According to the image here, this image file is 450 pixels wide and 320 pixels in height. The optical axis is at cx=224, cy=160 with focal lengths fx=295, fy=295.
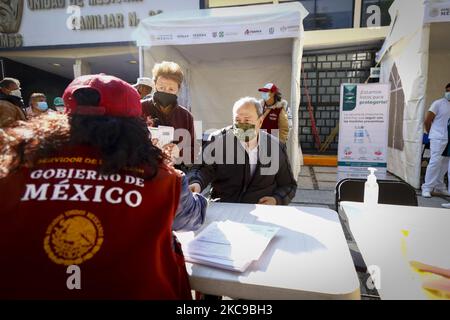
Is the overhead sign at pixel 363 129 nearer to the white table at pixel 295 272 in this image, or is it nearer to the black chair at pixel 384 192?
the black chair at pixel 384 192

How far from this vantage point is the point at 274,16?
4277 mm

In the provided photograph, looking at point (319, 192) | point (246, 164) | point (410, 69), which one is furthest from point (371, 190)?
point (410, 69)

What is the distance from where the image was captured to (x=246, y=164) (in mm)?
2105

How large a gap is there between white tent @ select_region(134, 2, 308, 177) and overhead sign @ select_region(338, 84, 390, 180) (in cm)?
75

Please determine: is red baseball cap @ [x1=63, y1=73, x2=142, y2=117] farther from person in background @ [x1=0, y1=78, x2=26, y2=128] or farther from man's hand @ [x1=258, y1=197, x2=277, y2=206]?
person in background @ [x1=0, y1=78, x2=26, y2=128]

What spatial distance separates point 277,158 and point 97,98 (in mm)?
1496

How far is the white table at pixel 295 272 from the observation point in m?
0.87

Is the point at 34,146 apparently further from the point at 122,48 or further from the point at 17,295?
the point at 122,48

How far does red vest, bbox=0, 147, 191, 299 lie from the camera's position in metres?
0.74

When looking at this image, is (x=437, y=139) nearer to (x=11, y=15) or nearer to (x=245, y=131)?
(x=245, y=131)

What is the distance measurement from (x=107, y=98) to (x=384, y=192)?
2.07 meters

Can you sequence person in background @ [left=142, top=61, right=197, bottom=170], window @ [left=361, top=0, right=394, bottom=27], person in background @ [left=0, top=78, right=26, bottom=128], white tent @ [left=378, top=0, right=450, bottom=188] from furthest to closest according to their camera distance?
window @ [left=361, top=0, right=394, bottom=27], white tent @ [left=378, top=0, right=450, bottom=188], person in background @ [left=0, top=78, right=26, bottom=128], person in background @ [left=142, top=61, right=197, bottom=170]

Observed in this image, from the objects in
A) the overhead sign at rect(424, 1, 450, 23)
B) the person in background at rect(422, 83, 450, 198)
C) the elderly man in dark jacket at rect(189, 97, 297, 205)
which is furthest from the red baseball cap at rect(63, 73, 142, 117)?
the overhead sign at rect(424, 1, 450, 23)
